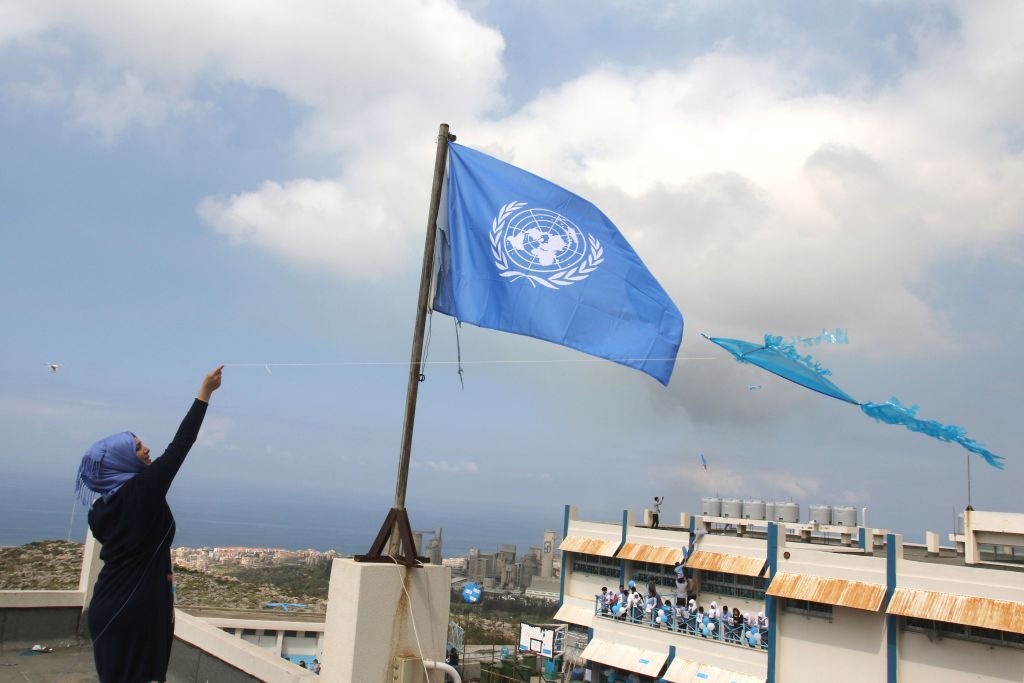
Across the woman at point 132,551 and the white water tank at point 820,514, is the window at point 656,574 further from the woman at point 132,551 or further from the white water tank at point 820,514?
the woman at point 132,551

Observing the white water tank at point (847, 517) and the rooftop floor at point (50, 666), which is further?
the white water tank at point (847, 517)

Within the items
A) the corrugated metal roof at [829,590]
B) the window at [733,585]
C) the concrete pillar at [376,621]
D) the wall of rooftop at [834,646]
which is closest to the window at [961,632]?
the wall of rooftop at [834,646]

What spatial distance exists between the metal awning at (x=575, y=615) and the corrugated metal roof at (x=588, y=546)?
250cm

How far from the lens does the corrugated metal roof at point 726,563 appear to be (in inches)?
981

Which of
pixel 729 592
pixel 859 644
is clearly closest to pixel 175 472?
pixel 859 644

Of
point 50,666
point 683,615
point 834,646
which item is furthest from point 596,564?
point 50,666

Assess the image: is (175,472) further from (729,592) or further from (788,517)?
(788,517)

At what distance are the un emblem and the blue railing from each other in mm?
19632

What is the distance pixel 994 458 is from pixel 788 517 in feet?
88.4

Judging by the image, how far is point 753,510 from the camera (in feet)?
115

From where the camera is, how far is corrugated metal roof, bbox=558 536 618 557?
31.1 metres

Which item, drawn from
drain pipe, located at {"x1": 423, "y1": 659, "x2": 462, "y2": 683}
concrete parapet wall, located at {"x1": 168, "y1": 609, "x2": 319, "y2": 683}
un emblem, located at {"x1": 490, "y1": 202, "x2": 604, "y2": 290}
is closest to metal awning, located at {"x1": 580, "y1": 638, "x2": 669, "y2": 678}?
concrete parapet wall, located at {"x1": 168, "y1": 609, "x2": 319, "y2": 683}

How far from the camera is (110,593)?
11.4ft

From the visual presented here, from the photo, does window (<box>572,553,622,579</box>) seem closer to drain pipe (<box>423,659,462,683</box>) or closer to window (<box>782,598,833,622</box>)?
window (<box>782,598,833,622</box>)
